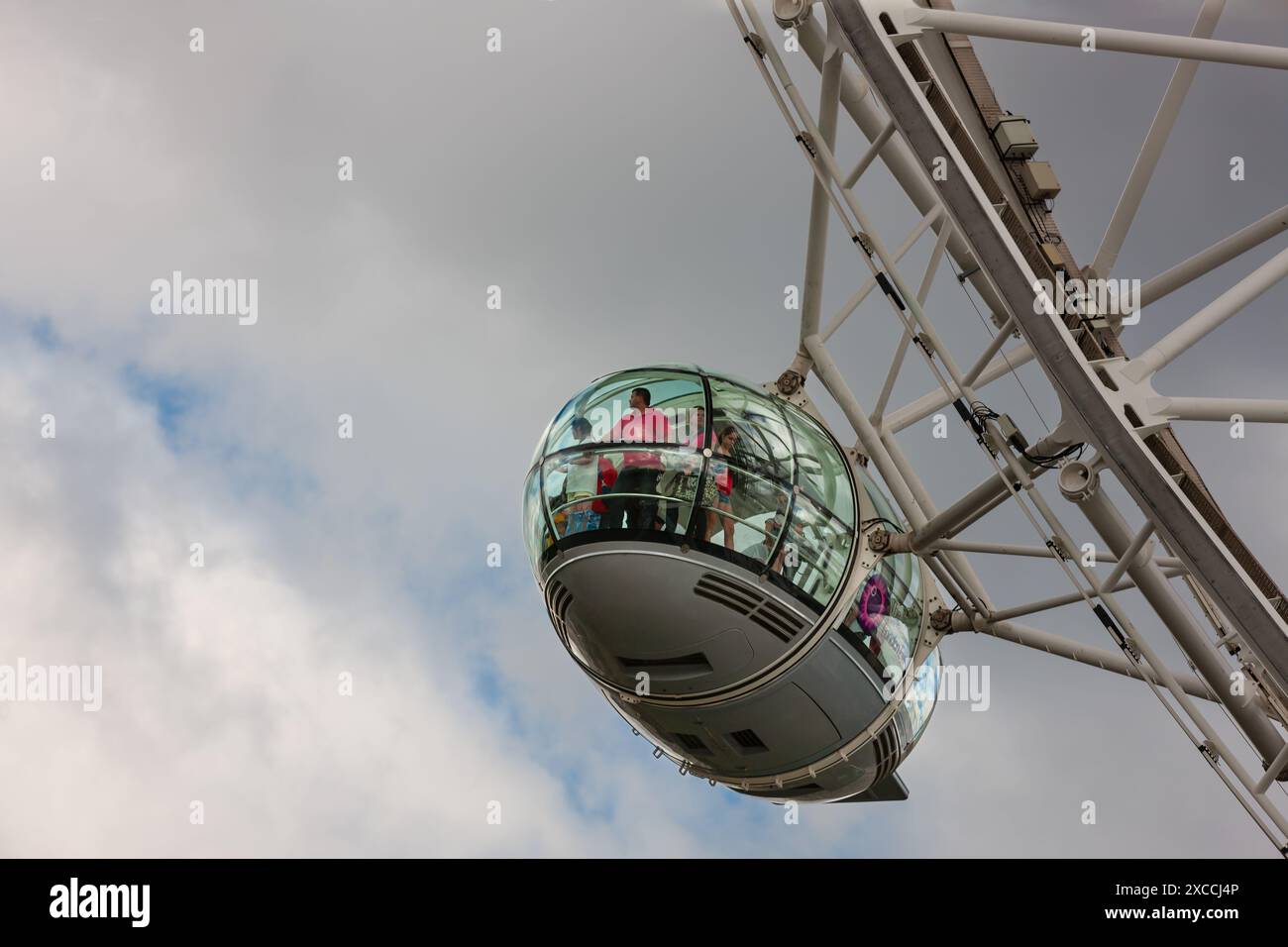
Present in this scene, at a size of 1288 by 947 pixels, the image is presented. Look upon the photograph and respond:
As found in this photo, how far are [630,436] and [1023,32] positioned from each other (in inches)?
231

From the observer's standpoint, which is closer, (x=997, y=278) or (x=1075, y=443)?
(x=997, y=278)

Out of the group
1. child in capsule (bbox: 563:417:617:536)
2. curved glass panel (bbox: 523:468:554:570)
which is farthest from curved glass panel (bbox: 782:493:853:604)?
curved glass panel (bbox: 523:468:554:570)

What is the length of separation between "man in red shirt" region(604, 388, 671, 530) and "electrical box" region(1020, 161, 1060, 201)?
502 centimetres

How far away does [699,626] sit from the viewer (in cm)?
1662

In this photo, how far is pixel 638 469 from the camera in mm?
16875

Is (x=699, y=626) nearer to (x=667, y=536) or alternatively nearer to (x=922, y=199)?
(x=667, y=536)

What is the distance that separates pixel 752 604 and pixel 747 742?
2.16 m

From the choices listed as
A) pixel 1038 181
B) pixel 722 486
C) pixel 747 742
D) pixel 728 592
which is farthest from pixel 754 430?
pixel 1038 181

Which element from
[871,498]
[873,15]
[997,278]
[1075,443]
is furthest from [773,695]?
[873,15]

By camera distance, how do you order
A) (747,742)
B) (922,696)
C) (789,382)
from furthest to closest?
(789,382), (922,696), (747,742)

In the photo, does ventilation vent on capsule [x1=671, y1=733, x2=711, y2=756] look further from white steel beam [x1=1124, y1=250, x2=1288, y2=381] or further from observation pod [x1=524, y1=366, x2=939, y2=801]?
white steel beam [x1=1124, y1=250, x2=1288, y2=381]

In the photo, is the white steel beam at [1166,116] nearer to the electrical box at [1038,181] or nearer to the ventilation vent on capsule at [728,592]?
the electrical box at [1038,181]

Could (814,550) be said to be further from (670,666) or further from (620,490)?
(620,490)

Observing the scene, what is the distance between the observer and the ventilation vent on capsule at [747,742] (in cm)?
1790
